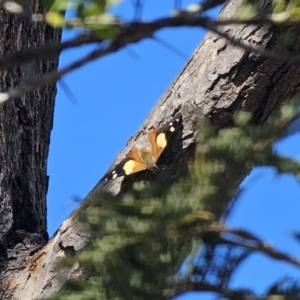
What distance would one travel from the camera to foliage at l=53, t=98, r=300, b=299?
2.56 feet

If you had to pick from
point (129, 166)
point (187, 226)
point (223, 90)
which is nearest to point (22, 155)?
point (129, 166)

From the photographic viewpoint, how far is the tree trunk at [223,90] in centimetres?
133

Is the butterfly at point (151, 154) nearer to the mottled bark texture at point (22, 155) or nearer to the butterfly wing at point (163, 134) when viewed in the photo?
the butterfly wing at point (163, 134)

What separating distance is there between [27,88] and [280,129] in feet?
0.99

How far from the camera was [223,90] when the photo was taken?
1.36 m

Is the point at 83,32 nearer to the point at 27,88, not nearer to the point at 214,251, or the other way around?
the point at 27,88

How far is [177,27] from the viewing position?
2.23ft

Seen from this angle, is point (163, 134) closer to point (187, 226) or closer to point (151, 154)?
point (151, 154)

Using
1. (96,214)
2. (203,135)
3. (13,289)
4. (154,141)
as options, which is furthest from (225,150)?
(13,289)

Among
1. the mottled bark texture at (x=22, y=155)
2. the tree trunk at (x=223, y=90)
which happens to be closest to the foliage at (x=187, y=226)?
the tree trunk at (x=223, y=90)

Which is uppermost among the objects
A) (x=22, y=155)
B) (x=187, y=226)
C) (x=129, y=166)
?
(x=22, y=155)

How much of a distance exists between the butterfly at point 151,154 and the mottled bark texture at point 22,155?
0.30 m

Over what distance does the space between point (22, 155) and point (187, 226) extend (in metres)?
0.96

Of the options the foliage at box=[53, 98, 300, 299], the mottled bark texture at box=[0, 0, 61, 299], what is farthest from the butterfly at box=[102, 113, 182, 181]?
the foliage at box=[53, 98, 300, 299]
